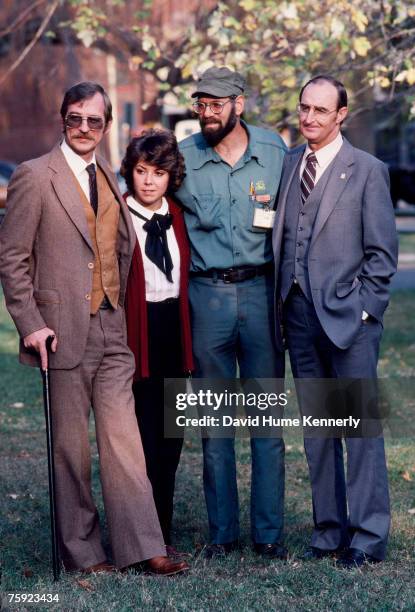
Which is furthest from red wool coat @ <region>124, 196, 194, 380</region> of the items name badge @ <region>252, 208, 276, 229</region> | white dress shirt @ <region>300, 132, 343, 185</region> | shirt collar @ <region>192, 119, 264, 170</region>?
white dress shirt @ <region>300, 132, 343, 185</region>

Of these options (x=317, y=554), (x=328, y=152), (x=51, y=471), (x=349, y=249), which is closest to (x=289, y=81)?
(x=328, y=152)

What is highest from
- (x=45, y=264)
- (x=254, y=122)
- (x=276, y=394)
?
(x=254, y=122)

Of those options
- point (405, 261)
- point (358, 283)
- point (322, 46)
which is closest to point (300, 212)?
point (358, 283)

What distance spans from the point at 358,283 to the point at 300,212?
1.50ft

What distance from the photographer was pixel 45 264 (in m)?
5.60

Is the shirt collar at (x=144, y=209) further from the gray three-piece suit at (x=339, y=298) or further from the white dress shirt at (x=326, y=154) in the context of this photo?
the white dress shirt at (x=326, y=154)

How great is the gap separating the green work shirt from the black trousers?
33 centimetres

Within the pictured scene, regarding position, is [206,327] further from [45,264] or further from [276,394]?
[45,264]

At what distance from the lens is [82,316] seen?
560 centimetres

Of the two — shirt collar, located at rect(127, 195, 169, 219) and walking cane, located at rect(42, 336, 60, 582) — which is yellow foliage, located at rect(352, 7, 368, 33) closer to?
shirt collar, located at rect(127, 195, 169, 219)

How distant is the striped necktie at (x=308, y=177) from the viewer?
5.84m

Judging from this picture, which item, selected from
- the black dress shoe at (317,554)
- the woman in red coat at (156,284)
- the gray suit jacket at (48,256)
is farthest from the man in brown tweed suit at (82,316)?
the black dress shoe at (317,554)

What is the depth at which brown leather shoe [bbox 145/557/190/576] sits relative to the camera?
5621 millimetres

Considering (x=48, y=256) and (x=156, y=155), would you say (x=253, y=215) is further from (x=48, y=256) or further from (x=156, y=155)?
(x=48, y=256)
